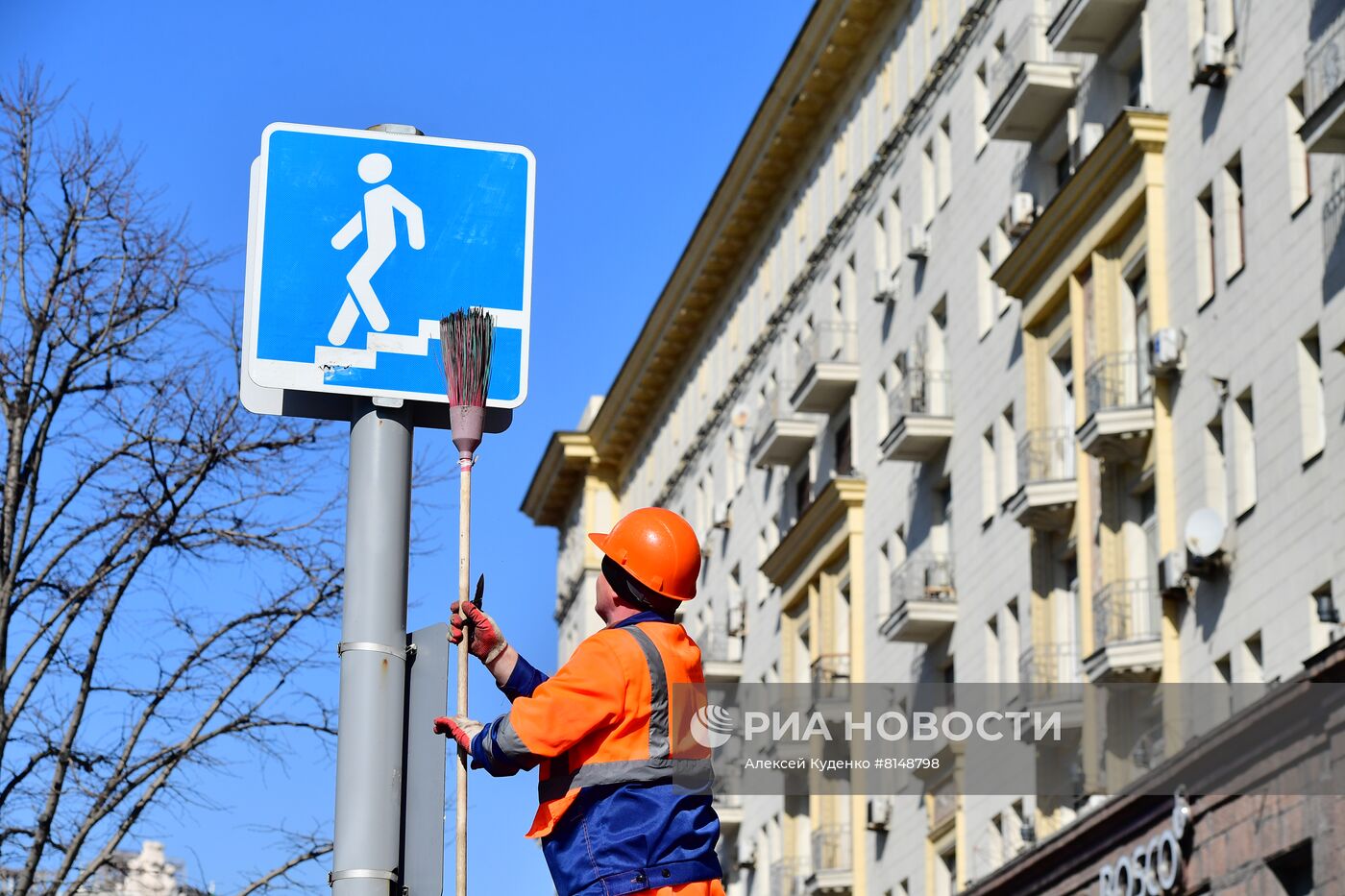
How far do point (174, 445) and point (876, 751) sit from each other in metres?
23.7

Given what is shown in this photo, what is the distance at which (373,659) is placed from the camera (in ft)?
19.7

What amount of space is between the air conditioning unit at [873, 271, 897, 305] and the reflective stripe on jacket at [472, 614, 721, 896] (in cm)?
3778

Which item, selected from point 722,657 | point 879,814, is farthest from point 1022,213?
point 722,657

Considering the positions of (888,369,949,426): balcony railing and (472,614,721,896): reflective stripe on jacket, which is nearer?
(472,614,721,896): reflective stripe on jacket

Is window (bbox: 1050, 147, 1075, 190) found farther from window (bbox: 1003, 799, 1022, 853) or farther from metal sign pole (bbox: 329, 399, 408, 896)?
metal sign pole (bbox: 329, 399, 408, 896)

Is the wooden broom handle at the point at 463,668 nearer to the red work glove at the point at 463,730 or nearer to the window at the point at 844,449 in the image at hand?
the red work glove at the point at 463,730

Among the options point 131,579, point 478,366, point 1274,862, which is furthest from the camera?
point 1274,862

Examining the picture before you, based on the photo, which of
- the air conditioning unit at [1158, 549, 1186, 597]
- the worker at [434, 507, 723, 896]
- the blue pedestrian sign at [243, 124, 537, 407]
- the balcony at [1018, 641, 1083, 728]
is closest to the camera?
the worker at [434, 507, 723, 896]

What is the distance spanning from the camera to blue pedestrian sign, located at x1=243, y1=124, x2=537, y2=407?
6371 millimetres

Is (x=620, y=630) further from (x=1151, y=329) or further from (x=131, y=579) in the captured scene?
(x=1151, y=329)

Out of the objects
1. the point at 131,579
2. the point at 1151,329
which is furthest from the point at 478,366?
the point at 1151,329

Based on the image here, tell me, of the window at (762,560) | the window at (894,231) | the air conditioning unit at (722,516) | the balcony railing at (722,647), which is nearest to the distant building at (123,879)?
the window at (894,231)

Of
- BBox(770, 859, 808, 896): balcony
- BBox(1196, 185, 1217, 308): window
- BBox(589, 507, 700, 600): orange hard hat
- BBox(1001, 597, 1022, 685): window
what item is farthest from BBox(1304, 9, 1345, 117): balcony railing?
BBox(770, 859, 808, 896): balcony

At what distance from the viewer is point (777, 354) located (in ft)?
174
